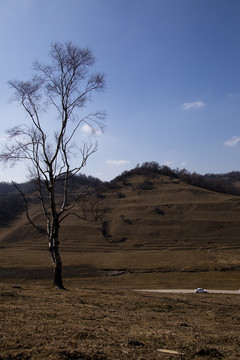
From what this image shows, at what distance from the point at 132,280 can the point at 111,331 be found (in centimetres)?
2543

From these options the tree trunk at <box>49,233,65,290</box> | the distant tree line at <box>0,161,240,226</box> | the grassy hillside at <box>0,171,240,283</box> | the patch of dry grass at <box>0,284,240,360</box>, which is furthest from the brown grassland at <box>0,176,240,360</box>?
the distant tree line at <box>0,161,240,226</box>

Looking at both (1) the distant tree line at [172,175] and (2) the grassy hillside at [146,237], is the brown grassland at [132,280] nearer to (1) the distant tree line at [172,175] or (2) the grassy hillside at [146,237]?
(2) the grassy hillside at [146,237]

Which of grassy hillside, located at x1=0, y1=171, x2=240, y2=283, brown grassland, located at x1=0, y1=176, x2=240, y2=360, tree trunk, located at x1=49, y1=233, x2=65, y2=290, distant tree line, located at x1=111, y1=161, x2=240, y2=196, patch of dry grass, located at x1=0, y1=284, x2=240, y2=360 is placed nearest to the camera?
patch of dry grass, located at x1=0, y1=284, x2=240, y2=360

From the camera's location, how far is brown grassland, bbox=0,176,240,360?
4.96m

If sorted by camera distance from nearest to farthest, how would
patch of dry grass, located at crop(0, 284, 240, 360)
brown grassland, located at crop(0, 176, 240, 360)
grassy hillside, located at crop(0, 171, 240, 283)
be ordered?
1. patch of dry grass, located at crop(0, 284, 240, 360)
2. brown grassland, located at crop(0, 176, 240, 360)
3. grassy hillside, located at crop(0, 171, 240, 283)

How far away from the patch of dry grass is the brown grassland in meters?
0.02

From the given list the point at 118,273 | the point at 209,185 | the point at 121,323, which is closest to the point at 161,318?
the point at 121,323

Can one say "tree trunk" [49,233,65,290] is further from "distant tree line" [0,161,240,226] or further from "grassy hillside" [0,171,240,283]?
"distant tree line" [0,161,240,226]

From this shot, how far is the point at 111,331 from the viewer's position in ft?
19.1

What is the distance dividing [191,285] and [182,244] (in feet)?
95.3

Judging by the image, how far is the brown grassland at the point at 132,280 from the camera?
4.96 m

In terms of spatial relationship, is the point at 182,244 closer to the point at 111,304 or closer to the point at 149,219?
the point at 149,219

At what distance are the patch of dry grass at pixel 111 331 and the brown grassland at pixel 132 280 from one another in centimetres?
2

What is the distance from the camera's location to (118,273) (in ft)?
113
